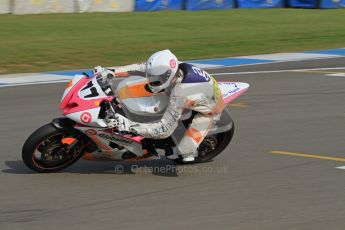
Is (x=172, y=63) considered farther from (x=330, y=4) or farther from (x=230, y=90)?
(x=330, y=4)

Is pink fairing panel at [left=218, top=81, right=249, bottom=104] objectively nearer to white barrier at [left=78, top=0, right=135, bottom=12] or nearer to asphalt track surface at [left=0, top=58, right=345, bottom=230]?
asphalt track surface at [left=0, top=58, right=345, bottom=230]

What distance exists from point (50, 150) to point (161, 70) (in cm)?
138

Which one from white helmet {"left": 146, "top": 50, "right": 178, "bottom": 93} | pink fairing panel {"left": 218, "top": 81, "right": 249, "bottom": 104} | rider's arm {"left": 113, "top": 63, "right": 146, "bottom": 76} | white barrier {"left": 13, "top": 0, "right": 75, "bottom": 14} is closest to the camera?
white helmet {"left": 146, "top": 50, "right": 178, "bottom": 93}

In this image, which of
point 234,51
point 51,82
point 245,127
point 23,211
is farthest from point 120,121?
point 234,51

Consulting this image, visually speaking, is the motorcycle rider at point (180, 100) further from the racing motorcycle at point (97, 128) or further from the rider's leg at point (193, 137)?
the racing motorcycle at point (97, 128)

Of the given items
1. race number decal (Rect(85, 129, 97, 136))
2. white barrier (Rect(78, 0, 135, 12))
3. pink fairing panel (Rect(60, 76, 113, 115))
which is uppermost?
pink fairing panel (Rect(60, 76, 113, 115))

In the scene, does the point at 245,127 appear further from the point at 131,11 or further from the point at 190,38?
the point at 131,11

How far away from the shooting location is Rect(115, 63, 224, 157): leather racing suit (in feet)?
25.8

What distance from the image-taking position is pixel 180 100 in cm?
788

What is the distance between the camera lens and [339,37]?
2372 centimetres

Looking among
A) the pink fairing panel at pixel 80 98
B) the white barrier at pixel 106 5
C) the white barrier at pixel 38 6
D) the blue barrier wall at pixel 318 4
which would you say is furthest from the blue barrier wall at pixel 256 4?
Answer: the pink fairing panel at pixel 80 98

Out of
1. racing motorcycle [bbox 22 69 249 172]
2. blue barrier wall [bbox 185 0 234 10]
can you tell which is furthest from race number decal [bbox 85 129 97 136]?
blue barrier wall [bbox 185 0 234 10]

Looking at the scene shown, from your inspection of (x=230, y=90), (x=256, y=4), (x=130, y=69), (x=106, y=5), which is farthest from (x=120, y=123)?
(x=256, y=4)

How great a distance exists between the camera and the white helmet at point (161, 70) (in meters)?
7.69
